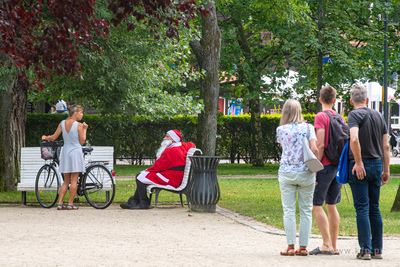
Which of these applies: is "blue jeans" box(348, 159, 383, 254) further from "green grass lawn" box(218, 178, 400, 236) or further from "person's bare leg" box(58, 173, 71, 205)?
"person's bare leg" box(58, 173, 71, 205)

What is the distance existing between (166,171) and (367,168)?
5056mm

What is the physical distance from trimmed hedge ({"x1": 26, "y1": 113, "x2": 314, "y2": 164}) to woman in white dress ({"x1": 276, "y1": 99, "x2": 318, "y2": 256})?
1621 centimetres

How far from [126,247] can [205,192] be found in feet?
11.9

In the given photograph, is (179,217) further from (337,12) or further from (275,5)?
(337,12)

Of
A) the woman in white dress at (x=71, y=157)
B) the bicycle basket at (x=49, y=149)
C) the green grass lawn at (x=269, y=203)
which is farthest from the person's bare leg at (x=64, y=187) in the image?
the green grass lawn at (x=269, y=203)

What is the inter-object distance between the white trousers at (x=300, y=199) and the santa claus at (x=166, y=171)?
445 centimetres

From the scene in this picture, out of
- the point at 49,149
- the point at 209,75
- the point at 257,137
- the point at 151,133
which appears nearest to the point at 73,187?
the point at 49,149

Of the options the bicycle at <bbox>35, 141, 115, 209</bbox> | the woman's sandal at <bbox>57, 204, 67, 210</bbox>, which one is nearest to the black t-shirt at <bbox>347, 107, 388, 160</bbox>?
the bicycle at <bbox>35, 141, 115, 209</bbox>

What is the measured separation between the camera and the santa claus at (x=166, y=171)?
35.2ft

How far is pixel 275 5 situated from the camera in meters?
18.0

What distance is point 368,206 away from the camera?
20.4 ft

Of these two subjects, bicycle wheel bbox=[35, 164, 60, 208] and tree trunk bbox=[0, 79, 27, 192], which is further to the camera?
tree trunk bbox=[0, 79, 27, 192]

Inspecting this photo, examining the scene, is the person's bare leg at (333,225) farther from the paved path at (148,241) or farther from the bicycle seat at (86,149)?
the bicycle seat at (86,149)

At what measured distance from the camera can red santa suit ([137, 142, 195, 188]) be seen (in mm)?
10711
